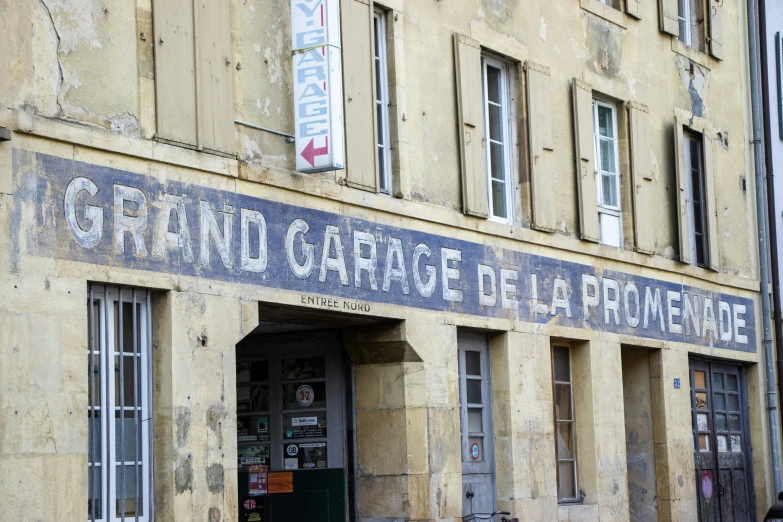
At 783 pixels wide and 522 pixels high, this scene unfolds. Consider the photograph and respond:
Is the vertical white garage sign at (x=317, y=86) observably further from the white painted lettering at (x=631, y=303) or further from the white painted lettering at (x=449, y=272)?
the white painted lettering at (x=631, y=303)

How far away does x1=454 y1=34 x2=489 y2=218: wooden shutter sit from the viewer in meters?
13.9

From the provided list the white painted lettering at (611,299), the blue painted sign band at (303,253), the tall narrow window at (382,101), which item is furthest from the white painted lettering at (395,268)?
A: the white painted lettering at (611,299)

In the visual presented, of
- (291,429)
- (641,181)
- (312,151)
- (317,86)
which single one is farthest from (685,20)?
(312,151)

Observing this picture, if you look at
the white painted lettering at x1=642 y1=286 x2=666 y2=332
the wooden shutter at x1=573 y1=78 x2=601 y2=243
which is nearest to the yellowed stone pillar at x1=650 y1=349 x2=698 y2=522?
the white painted lettering at x1=642 y1=286 x2=666 y2=332

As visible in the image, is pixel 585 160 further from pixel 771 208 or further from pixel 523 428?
pixel 771 208

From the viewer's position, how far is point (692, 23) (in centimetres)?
1925

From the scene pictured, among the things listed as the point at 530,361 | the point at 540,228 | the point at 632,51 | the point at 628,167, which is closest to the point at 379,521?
the point at 530,361

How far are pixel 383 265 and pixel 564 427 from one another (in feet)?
13.1

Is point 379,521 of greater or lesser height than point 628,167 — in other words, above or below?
below

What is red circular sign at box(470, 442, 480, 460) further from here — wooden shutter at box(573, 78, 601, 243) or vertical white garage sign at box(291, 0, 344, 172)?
vertical white garage sign at box(291, 0, 344, 172)

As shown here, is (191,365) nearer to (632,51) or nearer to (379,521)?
(379,521)

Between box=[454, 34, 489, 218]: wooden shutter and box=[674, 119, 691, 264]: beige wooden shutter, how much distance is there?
4292mm

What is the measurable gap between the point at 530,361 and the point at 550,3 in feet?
13.5

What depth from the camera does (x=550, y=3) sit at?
15.7 metres
